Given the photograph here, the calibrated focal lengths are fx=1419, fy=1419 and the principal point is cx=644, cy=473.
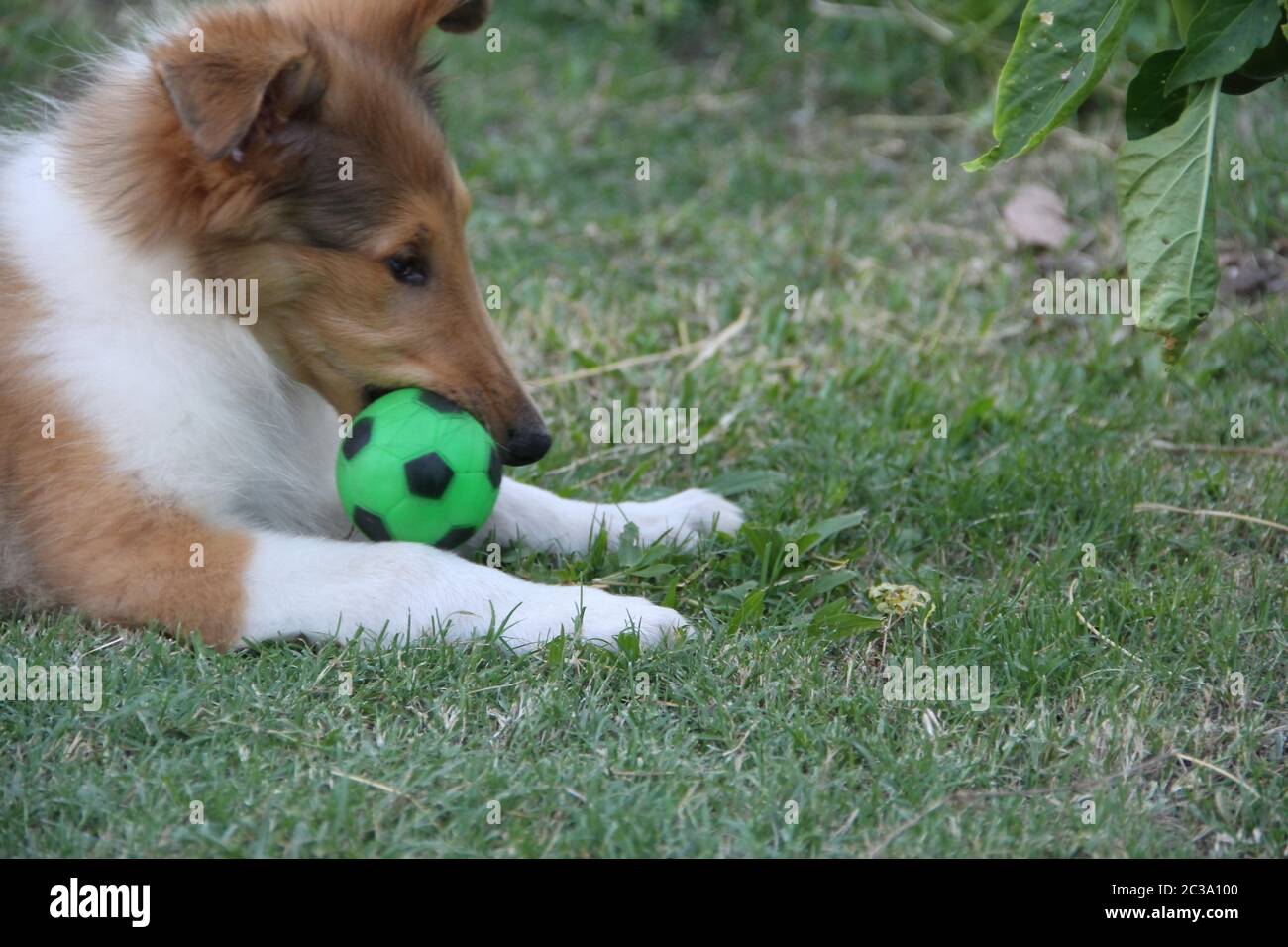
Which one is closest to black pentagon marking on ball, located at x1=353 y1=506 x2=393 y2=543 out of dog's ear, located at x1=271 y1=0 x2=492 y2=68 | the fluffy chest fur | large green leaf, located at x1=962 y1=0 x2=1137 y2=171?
the fluffy chest fur

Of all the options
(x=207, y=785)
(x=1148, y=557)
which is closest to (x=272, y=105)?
(x=207, y=785)

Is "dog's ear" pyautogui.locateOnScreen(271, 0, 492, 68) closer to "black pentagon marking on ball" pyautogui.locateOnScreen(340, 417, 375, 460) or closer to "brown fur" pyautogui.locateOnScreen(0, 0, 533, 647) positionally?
"brown fur" pyautogui.locateOnScreen(0, 0, 533, 647)

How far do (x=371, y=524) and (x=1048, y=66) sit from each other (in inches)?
86.5

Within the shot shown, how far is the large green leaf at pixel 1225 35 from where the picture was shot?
3.64 m

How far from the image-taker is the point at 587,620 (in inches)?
149

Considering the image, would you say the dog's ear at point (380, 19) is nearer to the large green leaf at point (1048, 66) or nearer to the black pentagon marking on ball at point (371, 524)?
the black pentagon marking on ball at point (371, 524)

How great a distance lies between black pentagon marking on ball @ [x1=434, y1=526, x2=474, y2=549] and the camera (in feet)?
13.1

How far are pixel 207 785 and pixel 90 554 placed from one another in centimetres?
94

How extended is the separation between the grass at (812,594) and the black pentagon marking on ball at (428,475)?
1.56 ft

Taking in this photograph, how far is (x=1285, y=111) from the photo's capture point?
7035 millimetres

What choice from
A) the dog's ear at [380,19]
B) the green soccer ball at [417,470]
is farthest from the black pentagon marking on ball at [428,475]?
the dog's ear at [380,19]

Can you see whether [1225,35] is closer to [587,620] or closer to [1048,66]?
[1048,66]
